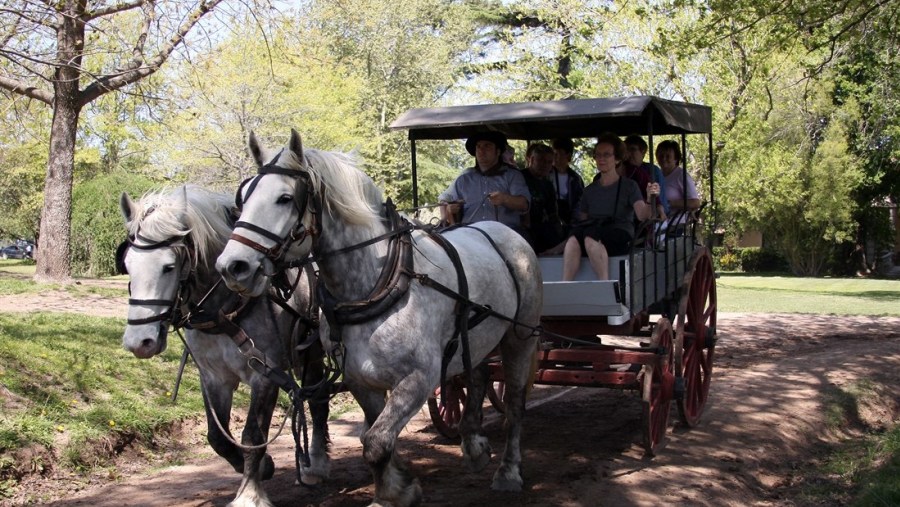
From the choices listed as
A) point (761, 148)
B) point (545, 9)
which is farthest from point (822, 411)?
point (761, 148)

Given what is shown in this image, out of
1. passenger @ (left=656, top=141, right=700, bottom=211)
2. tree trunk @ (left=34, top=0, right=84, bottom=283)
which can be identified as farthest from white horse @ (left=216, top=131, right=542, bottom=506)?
tree trunk @ (left=34, top=0, right=84, bottom=283)

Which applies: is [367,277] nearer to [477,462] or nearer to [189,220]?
[189,220]

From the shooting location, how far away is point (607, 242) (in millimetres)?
7418

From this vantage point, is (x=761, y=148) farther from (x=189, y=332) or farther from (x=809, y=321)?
(x=189, y=332)

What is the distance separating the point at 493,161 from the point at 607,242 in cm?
116

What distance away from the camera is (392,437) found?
504 cm

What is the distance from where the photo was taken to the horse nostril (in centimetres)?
458

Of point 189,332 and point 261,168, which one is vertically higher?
point 261,168

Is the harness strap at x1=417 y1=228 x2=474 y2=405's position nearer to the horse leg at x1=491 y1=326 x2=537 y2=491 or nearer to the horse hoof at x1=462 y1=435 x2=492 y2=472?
the horse leg at x1=491 y1=326 x2=537 y2=491

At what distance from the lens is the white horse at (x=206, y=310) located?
5.30m

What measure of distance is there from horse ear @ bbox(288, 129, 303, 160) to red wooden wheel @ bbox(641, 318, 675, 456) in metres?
3.69

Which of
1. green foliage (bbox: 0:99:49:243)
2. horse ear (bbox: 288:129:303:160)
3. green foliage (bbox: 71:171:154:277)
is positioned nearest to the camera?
horse ear (bbox: 288:129:303:160)

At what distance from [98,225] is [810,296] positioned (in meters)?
22.0

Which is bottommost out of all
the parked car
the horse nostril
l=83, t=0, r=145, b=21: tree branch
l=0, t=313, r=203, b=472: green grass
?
l=0, t=313, r=203, b=472: green grass
